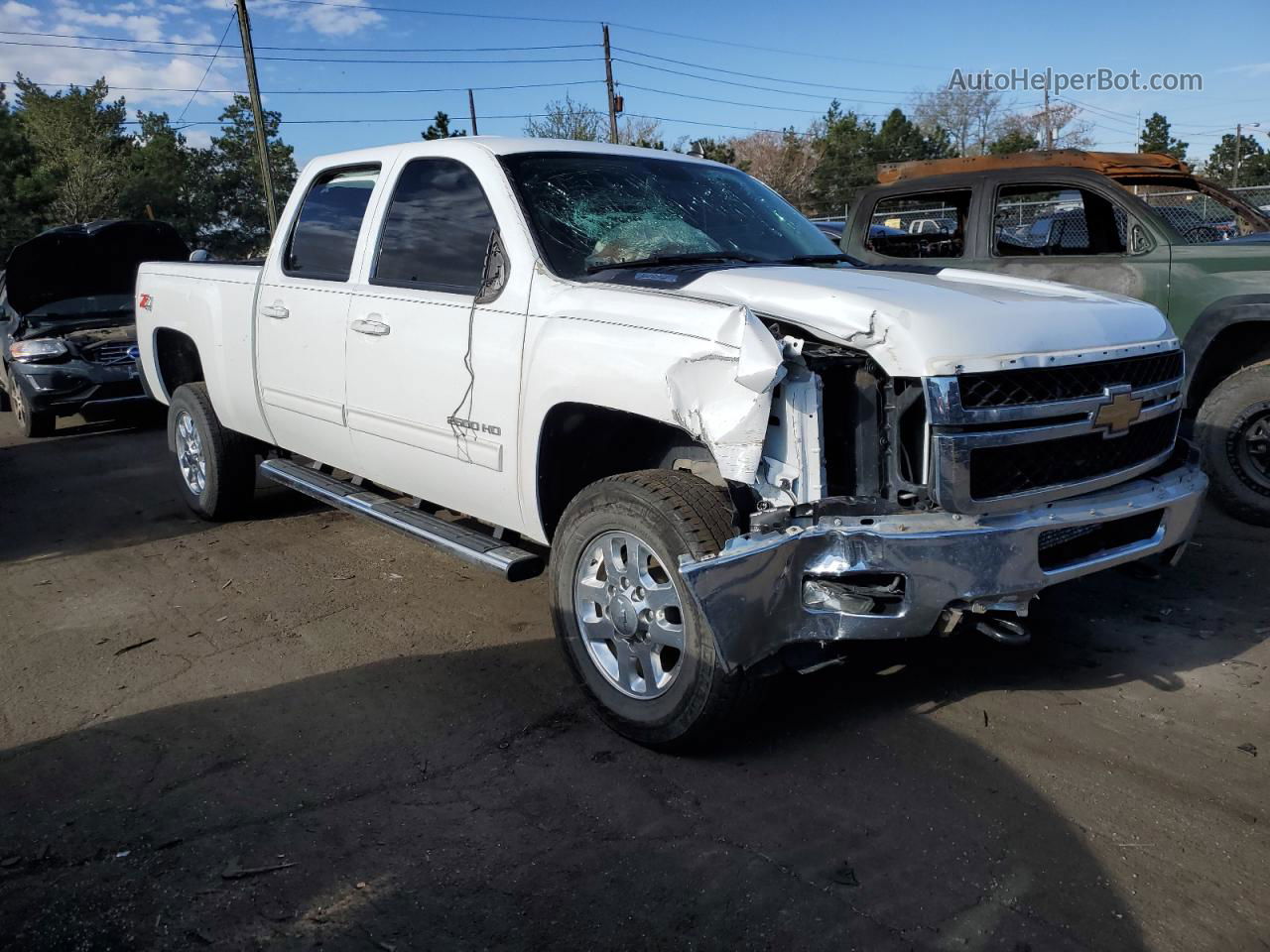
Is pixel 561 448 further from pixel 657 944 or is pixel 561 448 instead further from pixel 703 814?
→ pixel 657 944

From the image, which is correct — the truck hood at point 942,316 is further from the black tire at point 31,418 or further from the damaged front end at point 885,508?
the black tire at point 31,418

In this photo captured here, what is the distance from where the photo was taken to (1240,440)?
5.72 m

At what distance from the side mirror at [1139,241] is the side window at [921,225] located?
1073 millimetres

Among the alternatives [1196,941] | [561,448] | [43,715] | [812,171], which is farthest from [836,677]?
[812,171]

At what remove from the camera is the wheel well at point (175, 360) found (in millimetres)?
6844

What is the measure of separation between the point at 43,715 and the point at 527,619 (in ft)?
6.43

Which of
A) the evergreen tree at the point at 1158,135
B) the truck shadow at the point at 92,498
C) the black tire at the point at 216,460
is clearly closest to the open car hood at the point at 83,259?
the truck shadow at the point at 92,498

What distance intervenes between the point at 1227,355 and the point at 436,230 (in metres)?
4.83

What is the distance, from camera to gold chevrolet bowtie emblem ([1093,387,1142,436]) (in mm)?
3223

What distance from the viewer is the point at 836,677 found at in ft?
12.9

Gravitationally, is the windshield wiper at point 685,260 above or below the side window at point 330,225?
below

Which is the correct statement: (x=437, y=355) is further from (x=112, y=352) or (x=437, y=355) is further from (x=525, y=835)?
(x=112, y=352)

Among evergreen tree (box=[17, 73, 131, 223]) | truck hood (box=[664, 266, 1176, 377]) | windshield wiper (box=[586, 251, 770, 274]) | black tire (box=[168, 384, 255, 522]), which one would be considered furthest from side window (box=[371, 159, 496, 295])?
evergreen tree (box=[17, 73, 131, 223])

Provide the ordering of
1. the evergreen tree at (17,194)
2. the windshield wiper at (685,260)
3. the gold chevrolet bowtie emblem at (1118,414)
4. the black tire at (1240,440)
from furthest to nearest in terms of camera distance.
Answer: the evergreen tree at (17,194), the black tire at (1240,440), the windshield wiper at (685,260), the gold chevrolet bowtie emblem at (1118,414)
